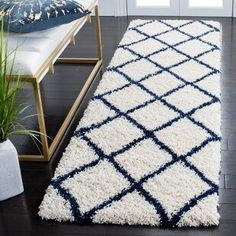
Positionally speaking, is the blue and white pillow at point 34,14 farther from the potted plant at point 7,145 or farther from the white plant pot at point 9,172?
the white plant pot at point 9,172

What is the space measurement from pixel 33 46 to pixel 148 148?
2.51 ft

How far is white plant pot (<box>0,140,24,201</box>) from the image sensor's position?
1.92 meters

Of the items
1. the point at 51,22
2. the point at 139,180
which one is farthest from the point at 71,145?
the point at 51,22

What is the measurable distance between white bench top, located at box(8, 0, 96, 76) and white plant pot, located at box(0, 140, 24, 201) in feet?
1.20

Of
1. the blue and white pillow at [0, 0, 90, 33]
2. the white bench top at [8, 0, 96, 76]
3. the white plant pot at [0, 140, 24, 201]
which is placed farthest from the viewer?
the blue and white pillow at [0, 0, 90, 33]

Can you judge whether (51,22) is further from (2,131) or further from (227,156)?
(227,156)

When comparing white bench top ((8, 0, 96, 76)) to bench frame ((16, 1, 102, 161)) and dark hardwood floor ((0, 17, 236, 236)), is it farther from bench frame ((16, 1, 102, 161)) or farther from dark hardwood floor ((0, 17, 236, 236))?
dark hardwood floor ((0, 17, 236, 236))

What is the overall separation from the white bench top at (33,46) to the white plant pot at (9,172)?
37 cm

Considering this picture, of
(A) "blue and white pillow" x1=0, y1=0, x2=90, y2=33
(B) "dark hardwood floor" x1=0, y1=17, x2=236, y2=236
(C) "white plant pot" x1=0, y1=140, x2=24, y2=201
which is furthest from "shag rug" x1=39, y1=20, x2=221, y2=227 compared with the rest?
(A) "blue and white pillow" x1=0, y1=0, x2=90, y2=33

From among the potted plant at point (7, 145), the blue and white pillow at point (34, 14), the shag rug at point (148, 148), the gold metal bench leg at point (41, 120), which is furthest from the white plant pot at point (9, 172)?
the blue and white pillow at point (34, 14)

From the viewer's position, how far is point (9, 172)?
195cm

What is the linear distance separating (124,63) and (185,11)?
A: 132cm

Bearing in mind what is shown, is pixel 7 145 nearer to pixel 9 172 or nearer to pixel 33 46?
pixel 9 172

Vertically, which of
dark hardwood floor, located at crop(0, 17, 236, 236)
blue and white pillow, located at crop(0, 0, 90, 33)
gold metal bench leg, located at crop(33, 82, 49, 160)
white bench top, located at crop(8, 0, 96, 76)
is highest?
blue and white pillow, located at crop(0, 0, 90, 33)
